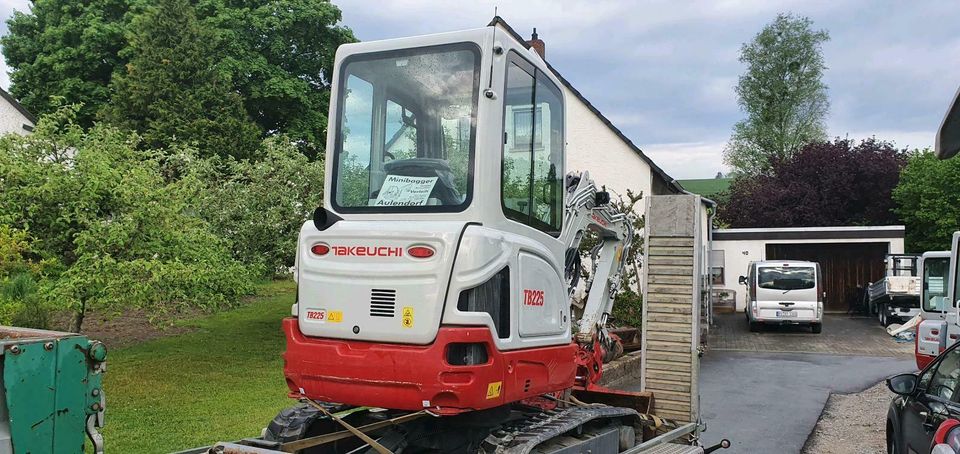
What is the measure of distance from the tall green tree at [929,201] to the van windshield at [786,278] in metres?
11.2

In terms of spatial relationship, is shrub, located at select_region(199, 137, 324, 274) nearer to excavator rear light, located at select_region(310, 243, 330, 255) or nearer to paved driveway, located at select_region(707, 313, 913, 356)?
excavator rear light, located at select_region(310, 243, 330, 255)

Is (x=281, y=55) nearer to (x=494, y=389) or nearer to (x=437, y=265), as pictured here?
(x=437, y=265)

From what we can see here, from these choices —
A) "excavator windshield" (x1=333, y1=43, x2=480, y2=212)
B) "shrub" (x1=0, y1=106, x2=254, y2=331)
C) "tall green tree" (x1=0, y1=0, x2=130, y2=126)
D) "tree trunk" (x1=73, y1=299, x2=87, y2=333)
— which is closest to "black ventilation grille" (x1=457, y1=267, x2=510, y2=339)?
"excavator windshield" (x1=333, y1=43, x2=480, y2=212)

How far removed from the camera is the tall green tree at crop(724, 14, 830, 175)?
142ft

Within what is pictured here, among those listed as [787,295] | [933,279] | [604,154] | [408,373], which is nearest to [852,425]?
[408,373]

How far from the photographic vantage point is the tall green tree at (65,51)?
32.1 m

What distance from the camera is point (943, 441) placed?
448 centimetres

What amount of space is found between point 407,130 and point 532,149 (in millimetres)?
909

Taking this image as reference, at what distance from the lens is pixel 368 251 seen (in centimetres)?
481

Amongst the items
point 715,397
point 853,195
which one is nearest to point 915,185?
point 853,195

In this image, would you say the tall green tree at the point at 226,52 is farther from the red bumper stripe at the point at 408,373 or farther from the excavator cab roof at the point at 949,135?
the excavator cab roof at the point at 949,135

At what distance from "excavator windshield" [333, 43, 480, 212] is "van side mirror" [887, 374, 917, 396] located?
3677 mm

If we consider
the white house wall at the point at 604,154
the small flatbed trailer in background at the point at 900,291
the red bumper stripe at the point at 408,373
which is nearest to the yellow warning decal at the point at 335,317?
the red bumper stripe at the point at 408,373

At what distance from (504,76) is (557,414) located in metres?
2.50
